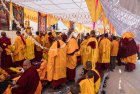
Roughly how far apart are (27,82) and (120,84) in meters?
3.66

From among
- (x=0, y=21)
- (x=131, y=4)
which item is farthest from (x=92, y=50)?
(x=131, y=4)

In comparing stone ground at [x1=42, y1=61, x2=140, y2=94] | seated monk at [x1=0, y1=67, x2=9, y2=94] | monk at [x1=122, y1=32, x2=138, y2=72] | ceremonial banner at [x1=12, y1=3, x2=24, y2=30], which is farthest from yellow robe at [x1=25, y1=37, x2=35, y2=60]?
monk at [x1=122, y1=32, x2=138, y2=72]

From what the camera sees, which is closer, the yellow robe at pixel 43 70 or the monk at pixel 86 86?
the monk at pixel 86 86

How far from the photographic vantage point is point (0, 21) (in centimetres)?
922

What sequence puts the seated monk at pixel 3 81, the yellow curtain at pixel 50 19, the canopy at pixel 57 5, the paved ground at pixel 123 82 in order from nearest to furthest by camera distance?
the seated monk at pixel 3 81
the paved ground at pixel 123 82
the canopy at pixel 57 5
the yellow curtain at pixel 50 19

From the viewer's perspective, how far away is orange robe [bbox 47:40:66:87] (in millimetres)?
6379

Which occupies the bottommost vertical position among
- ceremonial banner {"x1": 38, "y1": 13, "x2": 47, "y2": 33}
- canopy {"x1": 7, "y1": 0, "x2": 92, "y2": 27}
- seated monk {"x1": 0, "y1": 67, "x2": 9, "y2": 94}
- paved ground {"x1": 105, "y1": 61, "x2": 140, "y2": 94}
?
paved ground {"x1": 105, "y1": 61, "x2": 140, "y2": 94}

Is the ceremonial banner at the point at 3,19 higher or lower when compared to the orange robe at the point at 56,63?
higher

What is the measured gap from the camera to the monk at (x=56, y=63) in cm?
638

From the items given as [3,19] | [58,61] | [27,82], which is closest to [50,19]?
[3,19]

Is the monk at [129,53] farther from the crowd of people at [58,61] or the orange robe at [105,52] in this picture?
the orange robe at [105,52]

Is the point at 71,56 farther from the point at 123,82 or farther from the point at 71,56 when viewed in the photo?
the point at 123,82

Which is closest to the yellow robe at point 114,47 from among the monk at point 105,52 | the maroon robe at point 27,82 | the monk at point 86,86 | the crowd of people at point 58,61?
the crowd of people at point 58,61

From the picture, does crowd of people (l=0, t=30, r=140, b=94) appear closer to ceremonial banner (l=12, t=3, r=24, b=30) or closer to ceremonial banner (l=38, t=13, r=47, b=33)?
ceremonial banner (l=12, t=3, r=24, b=30)
